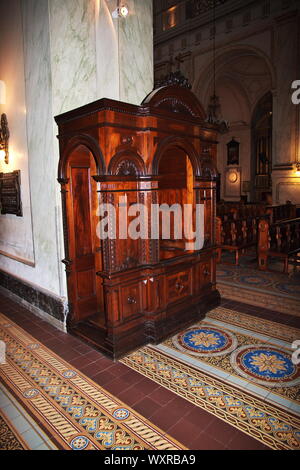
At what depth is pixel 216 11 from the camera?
1245cm

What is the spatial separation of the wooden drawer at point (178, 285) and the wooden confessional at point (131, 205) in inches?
0.6

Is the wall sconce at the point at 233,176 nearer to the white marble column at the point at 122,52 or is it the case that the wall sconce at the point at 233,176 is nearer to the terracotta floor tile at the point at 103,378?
the white marble column at the point at 122,52

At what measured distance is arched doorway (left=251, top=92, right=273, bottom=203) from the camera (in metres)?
19.5

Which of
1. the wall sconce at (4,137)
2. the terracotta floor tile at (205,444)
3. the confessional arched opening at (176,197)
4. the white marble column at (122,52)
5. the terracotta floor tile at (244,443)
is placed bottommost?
the terracotta floor tile at (244,443)

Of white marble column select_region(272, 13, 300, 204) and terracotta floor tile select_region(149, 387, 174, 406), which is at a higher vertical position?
white marble column select_region(272, 13, 300, 204)

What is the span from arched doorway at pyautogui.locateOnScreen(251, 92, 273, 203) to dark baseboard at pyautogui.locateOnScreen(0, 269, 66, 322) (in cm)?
1637

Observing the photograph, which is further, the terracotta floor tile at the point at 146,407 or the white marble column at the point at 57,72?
the white marble column at the point at 57,72

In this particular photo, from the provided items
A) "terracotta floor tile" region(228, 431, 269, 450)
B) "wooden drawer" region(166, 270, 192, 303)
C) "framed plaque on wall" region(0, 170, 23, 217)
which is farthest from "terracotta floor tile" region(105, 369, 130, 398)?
"framed plaque on wall" region(0, 170, 23, 217)

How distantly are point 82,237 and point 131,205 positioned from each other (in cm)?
104

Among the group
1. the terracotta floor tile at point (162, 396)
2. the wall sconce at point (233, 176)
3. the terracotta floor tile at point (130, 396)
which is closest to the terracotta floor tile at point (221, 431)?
the terracotta floor tile at point (162, 396)

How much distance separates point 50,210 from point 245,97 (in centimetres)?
1670

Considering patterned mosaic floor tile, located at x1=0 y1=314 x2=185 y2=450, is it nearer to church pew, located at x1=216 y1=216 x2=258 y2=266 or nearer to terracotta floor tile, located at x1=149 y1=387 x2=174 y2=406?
terracotta floor tile, located at x1=149 y1=387 x2=174 y2=406

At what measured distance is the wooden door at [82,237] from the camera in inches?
164

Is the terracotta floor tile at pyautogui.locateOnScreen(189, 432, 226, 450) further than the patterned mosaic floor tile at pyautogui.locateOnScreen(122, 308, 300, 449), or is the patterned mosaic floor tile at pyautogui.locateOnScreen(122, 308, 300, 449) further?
the patterned mosaic floor tile at pyautogui.locateOnScreen(122, 308, 300, 449)
